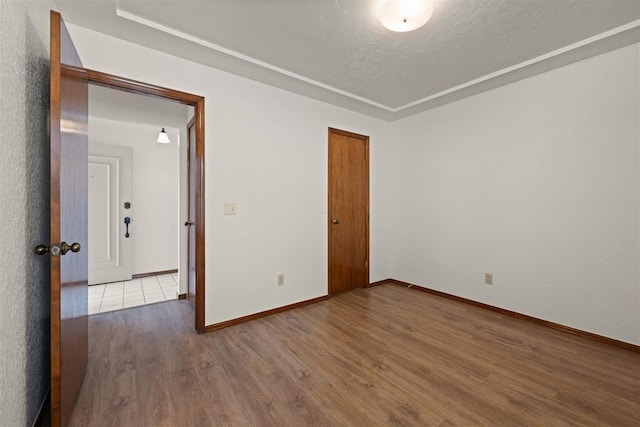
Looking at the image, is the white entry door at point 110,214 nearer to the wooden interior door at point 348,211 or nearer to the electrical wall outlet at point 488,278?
the wooden interior door at point 348,211

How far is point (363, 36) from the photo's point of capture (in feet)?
6.94

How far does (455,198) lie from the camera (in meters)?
3.41

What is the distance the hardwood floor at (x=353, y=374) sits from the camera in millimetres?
1537

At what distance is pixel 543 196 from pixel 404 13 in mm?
2178

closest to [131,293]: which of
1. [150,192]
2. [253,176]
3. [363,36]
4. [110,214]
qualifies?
[110,214]

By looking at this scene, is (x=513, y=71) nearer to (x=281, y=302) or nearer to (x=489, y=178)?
(x=489, y=178)

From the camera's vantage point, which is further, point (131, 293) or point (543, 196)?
point (131, 293)

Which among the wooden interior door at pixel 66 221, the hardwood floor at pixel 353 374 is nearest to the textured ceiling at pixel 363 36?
the wooden interior door at pixel 66 221

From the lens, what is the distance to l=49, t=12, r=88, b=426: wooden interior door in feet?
4.24

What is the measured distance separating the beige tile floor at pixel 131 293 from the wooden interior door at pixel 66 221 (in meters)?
1.60

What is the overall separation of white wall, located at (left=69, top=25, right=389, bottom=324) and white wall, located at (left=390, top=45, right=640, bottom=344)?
4.85ft

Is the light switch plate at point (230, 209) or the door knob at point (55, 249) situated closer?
the door knob at point (55, 249)

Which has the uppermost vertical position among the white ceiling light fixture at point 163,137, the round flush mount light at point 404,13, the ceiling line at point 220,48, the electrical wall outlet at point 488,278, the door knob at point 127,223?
the ceiling line at point 220,48

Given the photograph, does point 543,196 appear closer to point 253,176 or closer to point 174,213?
point 253,176
